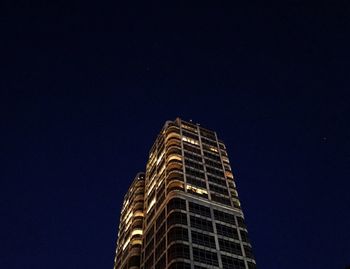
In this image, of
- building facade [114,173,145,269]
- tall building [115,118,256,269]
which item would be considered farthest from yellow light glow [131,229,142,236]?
tall building [115,118,256,269]

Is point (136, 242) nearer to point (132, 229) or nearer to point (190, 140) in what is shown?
point (132, 229)

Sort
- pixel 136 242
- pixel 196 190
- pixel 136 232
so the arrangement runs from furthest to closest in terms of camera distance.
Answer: pixel 136 232 → pixel 136 242 → pixel 196 190

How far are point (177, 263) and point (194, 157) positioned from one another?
40957 millimetres

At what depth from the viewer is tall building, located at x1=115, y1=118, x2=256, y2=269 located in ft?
279

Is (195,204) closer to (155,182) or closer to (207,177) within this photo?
(207,177)

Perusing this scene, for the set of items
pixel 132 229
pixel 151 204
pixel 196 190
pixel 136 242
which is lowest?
pixel 136 242

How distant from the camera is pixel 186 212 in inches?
3676

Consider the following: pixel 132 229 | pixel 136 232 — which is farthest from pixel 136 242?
pixel 132 229

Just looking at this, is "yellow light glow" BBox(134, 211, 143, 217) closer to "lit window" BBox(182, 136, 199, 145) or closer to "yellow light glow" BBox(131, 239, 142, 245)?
"yellow light glow" BBox(131, 239, 142, 245)

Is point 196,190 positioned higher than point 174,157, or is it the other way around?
point 174,157

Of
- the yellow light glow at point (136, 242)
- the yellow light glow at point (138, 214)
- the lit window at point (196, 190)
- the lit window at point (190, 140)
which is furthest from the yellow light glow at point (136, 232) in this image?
the lit window at point (190, 140)

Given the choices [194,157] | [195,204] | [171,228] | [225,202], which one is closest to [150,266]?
[171,228]

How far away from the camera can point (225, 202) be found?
10256cm

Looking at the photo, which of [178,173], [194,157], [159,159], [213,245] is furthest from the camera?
[159,159]
